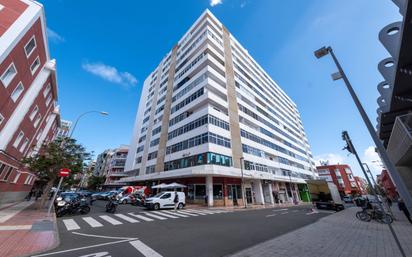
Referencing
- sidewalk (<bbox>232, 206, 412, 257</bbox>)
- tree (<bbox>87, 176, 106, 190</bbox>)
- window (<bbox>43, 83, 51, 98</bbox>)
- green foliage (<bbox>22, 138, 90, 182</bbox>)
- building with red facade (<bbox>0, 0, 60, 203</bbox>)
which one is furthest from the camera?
tree (<bbox>87, 176, 106, 190</bbox>)

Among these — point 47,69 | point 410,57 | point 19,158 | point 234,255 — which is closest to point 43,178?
point 19,158

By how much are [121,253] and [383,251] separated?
31.3 feet

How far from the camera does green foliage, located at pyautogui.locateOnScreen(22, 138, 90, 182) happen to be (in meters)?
16.4

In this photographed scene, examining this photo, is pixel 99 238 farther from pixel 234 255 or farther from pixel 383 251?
pixel 383 251

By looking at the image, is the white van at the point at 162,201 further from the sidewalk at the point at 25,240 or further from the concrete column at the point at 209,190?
the sidewalk at the point at 25,240

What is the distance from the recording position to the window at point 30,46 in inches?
593

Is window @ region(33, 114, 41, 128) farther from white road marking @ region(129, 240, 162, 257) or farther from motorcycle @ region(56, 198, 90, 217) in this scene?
white road marking @ region(129, 240, 162, 257)

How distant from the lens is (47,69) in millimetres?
20234

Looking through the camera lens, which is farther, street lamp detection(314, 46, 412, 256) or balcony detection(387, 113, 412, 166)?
balcony detection(387, 113, 412, 166)

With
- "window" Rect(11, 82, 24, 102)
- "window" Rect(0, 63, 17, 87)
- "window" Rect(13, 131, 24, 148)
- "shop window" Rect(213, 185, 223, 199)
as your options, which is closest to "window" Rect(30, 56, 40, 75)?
"window" Rect(11, 82, 24, 102)

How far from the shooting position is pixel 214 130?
2612cm

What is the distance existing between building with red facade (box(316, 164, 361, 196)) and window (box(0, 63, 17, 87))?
88.2 meters

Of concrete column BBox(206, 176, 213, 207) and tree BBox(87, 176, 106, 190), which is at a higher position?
tree BBox(87, 176, 106, 190)

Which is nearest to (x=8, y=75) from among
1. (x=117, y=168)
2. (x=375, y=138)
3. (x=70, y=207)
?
(x=70, y=207)
